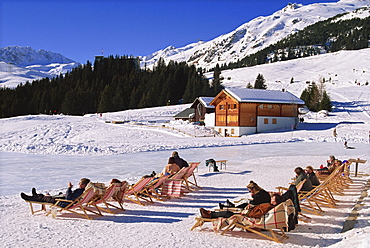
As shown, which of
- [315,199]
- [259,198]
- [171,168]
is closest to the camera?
[259,198]

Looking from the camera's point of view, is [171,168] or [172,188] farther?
[171,168]

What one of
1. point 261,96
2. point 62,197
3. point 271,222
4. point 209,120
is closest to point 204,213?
point 271,222

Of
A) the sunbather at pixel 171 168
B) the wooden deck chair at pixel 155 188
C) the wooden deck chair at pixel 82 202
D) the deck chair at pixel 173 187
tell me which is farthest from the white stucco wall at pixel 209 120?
the wooden deck chair at pixel 82 202

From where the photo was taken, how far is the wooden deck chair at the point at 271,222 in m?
5.16

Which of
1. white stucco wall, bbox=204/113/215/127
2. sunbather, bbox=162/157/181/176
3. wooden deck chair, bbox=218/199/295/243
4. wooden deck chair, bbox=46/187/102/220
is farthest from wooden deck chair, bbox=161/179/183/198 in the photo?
white stucco wall, bbox=204/113/215/127

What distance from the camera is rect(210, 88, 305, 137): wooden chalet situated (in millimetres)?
36438

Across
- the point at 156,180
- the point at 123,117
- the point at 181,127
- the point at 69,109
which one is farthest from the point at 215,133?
the point at 69,109

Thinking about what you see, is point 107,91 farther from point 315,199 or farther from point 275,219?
point 275,219

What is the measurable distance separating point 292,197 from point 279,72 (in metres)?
100.0

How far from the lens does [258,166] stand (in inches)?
541

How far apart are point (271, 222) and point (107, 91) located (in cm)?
6921

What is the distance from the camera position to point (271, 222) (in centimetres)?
517

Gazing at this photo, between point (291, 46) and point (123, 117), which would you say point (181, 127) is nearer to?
point (123, 117)

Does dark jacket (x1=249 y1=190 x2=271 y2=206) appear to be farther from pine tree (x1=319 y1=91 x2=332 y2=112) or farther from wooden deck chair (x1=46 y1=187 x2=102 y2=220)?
pine tree (x1=319 y1=91 x2=332 y2=112)
